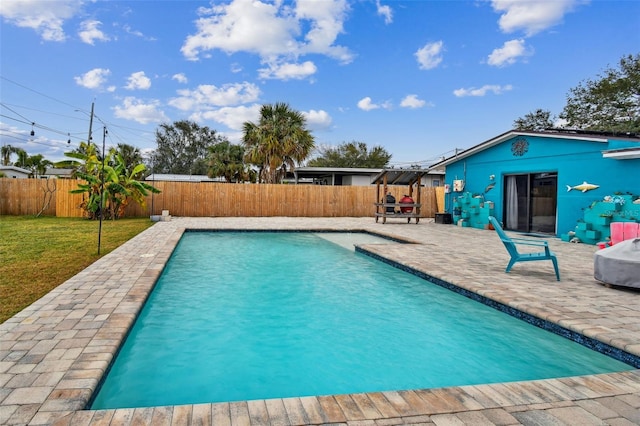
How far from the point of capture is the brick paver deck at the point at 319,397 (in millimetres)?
2191

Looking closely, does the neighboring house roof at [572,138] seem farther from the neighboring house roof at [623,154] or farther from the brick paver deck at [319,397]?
the brick paver deck at [319,397]

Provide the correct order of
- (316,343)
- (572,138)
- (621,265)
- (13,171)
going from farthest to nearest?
(13,171) → (572,138) → (621,265) → (316,343)

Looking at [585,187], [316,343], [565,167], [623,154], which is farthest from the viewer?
[565,167]

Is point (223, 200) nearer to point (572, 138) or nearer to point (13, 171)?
point (572, 138)

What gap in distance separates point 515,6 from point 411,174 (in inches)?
273

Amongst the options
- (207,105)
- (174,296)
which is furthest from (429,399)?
(207,105)

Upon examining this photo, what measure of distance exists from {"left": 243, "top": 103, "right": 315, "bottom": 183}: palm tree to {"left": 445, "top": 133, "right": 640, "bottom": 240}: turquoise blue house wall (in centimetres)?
989

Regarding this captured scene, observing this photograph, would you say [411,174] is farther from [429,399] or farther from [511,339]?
[429,399]

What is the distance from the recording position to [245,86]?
24.7 meters

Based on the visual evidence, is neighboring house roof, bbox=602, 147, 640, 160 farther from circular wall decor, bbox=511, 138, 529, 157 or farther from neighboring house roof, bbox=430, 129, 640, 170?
circular wall decor, bbox=511, 138, 529, 157

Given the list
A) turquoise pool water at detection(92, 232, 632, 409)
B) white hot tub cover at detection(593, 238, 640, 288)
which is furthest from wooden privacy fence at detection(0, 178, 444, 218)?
white hot tub cover at detection(593, 238, 640, 288)

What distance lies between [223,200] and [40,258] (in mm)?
12546

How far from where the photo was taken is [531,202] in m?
13.1

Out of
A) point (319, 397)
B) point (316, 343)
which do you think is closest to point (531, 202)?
point (316, 343)
